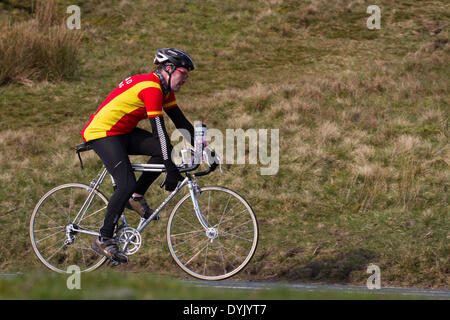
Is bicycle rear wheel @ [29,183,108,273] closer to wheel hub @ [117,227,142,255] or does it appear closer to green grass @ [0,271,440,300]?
wheel hub @ [117,227,142,255]

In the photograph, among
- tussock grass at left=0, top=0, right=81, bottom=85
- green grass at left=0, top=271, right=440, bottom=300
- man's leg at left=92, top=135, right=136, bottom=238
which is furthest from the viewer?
tussock grass at left=0, top=0, right=81, bottom=85

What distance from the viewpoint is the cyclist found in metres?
6.59

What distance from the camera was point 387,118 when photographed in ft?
47.7

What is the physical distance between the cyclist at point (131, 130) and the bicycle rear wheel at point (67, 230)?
0.45 metres

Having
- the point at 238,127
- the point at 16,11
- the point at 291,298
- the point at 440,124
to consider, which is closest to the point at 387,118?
the point at 440,124

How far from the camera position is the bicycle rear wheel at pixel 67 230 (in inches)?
289

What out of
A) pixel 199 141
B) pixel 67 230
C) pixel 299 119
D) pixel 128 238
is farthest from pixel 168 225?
pixel 299 119

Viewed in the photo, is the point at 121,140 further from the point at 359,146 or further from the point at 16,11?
the point at 16,11

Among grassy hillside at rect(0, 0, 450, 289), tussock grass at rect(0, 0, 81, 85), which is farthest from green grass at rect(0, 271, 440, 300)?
tussock grass at rect(0, 0, 81, 85)

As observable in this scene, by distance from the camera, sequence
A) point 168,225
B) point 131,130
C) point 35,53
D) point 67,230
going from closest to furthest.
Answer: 1. point 168,225
2. point 131,130
3. point 67,230
4. point 35,53

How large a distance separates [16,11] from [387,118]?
16.8 metres

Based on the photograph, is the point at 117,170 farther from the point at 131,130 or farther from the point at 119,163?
the point at 131,130

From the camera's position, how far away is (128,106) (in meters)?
6.74

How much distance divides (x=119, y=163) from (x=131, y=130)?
419 mm
